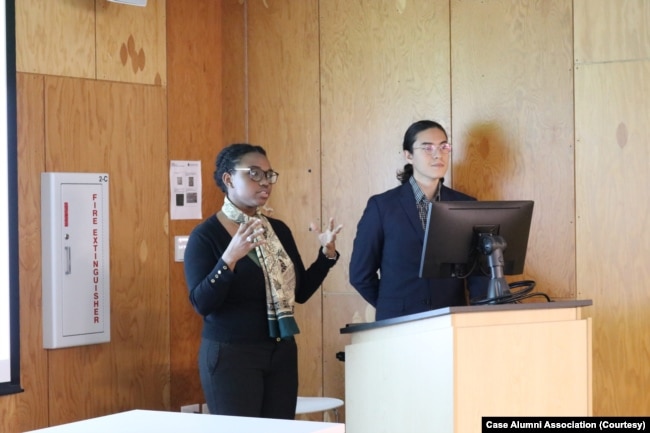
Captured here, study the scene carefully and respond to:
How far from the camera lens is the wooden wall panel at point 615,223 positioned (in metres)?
4.38

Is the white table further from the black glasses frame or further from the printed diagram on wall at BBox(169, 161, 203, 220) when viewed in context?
the printed diagram on wall at BBox(169, 161, 203, 220)

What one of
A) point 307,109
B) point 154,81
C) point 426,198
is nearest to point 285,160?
point 307,109

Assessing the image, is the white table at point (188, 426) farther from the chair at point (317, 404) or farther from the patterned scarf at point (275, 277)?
the chair at point (317, 404)

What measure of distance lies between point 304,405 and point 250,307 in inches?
42.1

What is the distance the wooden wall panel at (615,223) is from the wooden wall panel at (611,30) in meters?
0.05

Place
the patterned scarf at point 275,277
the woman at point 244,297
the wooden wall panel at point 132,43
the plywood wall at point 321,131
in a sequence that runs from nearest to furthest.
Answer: the woman at point 244,297
the patterned scarf at point 275,277
the plywood wall at point 321,131
the wooden wall panel at point 132,43

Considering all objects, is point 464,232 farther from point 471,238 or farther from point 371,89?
point 371,89

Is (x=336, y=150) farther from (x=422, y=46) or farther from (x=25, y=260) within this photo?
(x=25, y=260)

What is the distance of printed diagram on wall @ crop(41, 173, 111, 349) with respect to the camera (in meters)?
4.58

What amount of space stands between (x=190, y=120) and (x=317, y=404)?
1715 mm

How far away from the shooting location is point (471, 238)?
141 inches

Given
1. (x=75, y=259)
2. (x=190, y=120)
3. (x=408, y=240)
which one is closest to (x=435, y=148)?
(x=408, y=240)

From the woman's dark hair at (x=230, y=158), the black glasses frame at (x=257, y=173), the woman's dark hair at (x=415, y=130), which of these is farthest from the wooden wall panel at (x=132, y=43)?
the woman's dark hair at (x=415, y=130)

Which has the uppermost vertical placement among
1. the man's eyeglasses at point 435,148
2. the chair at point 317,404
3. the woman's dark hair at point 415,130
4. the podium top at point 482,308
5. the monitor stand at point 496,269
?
the woman's dark hair at point 415,130
